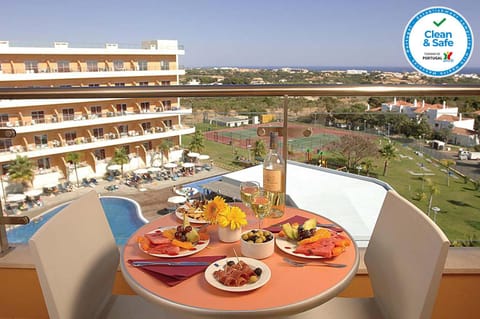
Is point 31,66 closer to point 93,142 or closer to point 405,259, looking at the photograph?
point 93,142

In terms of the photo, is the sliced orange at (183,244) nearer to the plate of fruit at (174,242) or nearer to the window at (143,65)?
the plate of fruit at (174,242)

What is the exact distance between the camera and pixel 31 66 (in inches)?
666

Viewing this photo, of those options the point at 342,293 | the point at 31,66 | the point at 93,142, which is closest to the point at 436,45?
the point at 93,142

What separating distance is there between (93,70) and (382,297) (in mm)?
18088

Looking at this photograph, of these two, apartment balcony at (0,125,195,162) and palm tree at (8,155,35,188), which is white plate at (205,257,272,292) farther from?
palm tree at (8,155,35,188)

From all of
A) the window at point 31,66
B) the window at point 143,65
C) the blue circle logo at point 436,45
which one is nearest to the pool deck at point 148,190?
the window at point 143,65

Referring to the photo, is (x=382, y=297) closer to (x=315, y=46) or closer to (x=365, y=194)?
(x=365, y=194)

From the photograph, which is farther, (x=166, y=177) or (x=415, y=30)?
(x=415, y=30)

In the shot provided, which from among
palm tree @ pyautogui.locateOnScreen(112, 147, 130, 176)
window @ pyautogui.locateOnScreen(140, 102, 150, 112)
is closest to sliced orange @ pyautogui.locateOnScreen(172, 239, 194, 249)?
window @ pyautogui.locateOnScreen(140, 102, 150, 112)

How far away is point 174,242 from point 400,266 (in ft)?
2.41

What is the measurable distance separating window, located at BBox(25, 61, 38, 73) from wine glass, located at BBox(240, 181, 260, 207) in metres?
18.2

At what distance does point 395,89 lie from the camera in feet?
5.86

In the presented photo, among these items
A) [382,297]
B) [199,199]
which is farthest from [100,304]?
[382,297]

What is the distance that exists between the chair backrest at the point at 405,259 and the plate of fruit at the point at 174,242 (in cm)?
63
